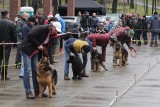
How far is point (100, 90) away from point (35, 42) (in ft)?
8.25

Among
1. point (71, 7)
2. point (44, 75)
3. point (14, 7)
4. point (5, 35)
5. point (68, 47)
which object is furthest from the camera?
point (71, 7)

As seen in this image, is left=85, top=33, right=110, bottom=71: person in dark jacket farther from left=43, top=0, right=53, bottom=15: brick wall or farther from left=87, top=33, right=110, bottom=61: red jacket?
left=43, top=0, right=53, bottom=15: brick wall

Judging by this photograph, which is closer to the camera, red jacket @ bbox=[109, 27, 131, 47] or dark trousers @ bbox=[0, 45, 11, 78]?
dark trousers @ bbox=[0, 45, 11, 78]

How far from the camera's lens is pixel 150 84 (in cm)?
1446

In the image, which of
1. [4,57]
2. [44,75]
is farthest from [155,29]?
[44,75]

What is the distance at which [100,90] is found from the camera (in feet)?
43.7

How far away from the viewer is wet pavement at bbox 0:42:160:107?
1136 centimetres

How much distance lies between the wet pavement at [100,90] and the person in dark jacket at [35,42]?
0.65m

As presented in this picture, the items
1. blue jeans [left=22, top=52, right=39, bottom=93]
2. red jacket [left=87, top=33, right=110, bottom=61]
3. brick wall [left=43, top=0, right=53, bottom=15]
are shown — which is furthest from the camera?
brick wall [left=43, top=0, right=53, bottom=15]

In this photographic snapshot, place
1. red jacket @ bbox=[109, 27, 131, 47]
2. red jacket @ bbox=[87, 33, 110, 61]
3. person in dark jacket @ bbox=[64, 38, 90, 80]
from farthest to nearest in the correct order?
red jacket @ bbox=[109, 27, 131, 47]
red jacket @ bbox=[87, 33, 110, 61]
person in dark jacket @ bbox=[64, 38, 90, 80]

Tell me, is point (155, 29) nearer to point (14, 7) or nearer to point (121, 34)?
point (14, 7)

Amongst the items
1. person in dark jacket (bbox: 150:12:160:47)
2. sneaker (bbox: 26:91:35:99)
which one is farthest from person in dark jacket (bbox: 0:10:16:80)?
person in dark jacket (bbox: 150:12:160:47)

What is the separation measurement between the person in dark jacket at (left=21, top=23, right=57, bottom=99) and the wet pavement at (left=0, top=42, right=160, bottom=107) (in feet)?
2.13

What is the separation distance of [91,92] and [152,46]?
18409mm
